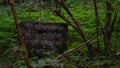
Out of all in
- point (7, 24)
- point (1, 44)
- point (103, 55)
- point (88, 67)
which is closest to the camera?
point (88, 67)

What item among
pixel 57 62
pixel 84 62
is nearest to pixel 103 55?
pixel 84 62

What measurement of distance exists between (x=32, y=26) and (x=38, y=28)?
8 cm

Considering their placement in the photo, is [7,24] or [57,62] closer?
[57,62]

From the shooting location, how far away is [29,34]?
14.5ft

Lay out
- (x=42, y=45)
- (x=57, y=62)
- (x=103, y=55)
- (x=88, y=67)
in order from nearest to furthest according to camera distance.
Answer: (x=57, y=62) → (x=88, y=67) → (x=103, y=55) → (x=42, y=45)

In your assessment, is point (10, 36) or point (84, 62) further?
point (10, 36)

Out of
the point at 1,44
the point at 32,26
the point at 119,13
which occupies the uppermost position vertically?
the point at 119,13

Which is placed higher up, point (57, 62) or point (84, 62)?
point (57, 62)

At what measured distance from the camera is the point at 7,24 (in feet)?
19.3

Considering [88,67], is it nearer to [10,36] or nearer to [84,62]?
[84,62]

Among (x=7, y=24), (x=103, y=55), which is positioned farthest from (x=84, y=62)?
(x=7, y=24)

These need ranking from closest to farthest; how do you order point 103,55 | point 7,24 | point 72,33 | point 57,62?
point 57,62
point 103,55
point 72,33
point 7,24

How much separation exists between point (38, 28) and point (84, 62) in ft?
3.64

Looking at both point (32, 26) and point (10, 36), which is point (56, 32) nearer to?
point (32, 26)
